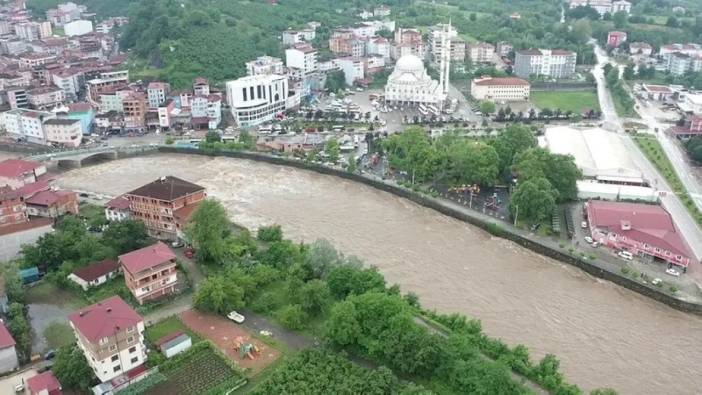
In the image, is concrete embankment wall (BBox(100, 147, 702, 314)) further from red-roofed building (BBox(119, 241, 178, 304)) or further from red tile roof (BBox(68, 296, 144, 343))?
red tile roof (BBox(68, 296, 144, 343))

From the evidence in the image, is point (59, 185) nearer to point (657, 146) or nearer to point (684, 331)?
point (684, 331)

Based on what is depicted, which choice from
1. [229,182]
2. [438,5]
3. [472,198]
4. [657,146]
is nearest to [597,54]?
[438,5]

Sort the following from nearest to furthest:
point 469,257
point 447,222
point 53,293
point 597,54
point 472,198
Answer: point 53,293 < point 469,257 < point 447,222 < point 472,198 < point 597,54

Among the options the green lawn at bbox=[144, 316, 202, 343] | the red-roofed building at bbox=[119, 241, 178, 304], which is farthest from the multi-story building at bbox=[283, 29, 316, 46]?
the green lawn at bbox=[144, 316, 202, 343]

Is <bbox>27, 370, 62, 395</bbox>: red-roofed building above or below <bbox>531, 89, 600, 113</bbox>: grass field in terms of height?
below

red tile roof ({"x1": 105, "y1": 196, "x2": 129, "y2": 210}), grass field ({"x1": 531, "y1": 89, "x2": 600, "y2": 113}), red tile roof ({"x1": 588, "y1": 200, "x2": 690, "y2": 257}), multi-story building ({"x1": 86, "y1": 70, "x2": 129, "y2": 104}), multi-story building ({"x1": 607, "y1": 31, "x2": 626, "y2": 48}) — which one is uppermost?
multi-story building ({"x1": 607, "y1": 31, "x2": 626, "y2": 48})

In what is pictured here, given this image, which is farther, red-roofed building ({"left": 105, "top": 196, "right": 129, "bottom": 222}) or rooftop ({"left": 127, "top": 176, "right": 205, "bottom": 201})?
red-roofed building ({"left": 105, "top": 196, "right": 129, "bottom": 222})

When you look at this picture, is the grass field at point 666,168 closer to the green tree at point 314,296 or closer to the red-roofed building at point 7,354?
the green tree at point 314,296

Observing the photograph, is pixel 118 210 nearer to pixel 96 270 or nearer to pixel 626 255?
pixel 96 270
